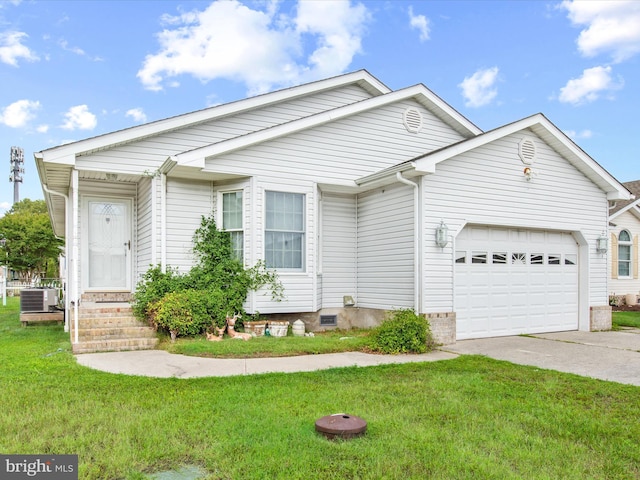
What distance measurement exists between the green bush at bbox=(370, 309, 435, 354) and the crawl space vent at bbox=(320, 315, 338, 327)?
226 centimetres

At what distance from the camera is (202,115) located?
10.0 metres

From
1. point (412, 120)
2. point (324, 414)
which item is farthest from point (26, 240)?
point (324, 414)

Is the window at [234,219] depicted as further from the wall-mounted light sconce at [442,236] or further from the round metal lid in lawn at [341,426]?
the round metal lid in lawn at [341,426]

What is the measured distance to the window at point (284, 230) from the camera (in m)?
9.66

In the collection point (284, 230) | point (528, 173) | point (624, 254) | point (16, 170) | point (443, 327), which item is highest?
point (16, 170)

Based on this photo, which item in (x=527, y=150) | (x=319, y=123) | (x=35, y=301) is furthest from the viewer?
(x=35, y=301)

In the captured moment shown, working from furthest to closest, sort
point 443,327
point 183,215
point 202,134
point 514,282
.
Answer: point 514,282 → point 202,134 → point 183,215 → point 443,327

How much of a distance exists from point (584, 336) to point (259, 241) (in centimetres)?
750

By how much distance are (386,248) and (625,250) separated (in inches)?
558

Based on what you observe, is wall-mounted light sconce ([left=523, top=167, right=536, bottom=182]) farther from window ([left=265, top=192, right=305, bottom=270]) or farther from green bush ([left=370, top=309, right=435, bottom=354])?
window ([left=265, top=192, right=305, bottom=270])

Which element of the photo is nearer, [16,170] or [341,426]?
[341,426]

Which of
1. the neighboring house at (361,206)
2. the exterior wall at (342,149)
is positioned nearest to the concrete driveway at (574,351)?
the neighboring house at (361,206)

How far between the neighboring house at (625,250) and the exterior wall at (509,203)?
7985 millimetres

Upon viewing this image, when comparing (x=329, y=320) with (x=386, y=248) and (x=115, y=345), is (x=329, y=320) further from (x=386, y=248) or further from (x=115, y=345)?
(x=115, y=345)
